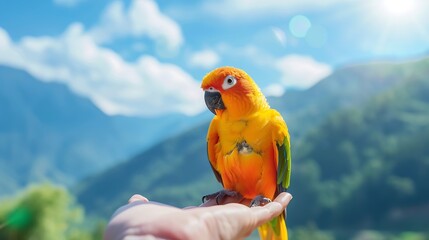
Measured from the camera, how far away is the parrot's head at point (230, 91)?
1.30 meters

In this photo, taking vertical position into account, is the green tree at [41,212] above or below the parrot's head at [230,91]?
above

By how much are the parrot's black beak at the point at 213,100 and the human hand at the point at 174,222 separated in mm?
532

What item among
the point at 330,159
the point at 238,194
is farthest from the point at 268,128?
the point at 330,159

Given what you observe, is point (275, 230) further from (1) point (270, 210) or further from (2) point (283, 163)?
(1) point (270, 210)

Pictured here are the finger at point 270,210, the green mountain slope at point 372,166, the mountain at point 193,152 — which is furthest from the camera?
the mountain at point 193,152

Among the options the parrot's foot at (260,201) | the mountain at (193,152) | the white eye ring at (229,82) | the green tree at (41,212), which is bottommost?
the parrot's foot at (260,201)

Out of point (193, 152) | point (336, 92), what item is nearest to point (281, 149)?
point (336, 92)

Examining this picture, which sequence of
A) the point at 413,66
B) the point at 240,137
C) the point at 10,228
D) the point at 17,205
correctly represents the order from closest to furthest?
the point at 240,137, the point at 10,228, the point at 17,205, the point at 413,66

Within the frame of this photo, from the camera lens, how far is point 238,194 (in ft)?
4.30

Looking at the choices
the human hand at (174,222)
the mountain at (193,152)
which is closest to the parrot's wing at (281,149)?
the human hand at (174,222)

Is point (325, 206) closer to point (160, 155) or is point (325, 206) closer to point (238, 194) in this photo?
point (160, 155)

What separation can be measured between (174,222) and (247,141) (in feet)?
2.16

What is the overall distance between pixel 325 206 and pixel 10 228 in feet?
46.9

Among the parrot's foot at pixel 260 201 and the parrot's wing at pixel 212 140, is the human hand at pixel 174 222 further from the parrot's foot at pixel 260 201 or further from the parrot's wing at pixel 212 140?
the parrot's wing at pixel 212 140
